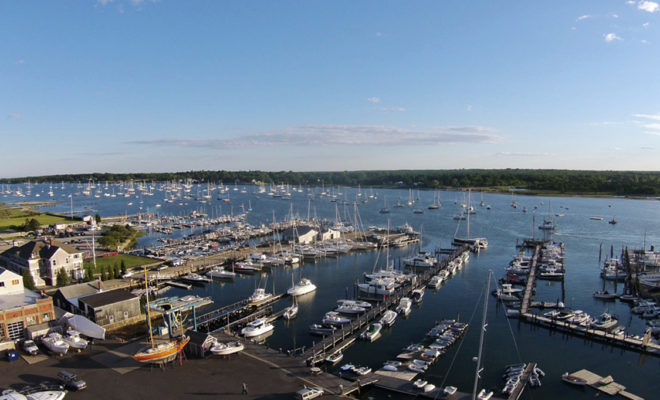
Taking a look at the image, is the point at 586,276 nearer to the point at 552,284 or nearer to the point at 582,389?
the point at 552,284

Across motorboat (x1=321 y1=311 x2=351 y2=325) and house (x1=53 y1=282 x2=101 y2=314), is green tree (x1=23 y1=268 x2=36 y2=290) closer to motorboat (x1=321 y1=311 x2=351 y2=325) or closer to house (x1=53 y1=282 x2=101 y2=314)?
house (x1=53 y1=282 x2=101 y2=314)

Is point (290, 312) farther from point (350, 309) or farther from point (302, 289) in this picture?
point (302, 289)

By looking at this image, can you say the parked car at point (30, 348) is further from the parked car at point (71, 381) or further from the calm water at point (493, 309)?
the calm water at point (493, 309)

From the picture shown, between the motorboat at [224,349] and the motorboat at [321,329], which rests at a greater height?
the motorboat at [224,349]

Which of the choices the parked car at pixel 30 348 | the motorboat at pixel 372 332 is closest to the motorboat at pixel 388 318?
the motorboat at pixel 372 332

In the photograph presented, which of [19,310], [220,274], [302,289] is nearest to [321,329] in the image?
[302,289]

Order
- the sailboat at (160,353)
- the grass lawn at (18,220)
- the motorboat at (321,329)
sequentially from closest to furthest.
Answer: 1. the sailboat at (160,353)
2. the motorboat at (321,329)
3. the grass lawn at (18,220)

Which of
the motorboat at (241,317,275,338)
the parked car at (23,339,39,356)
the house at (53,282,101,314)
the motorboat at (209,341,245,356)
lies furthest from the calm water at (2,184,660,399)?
the parked car at (23,339,39,356)
